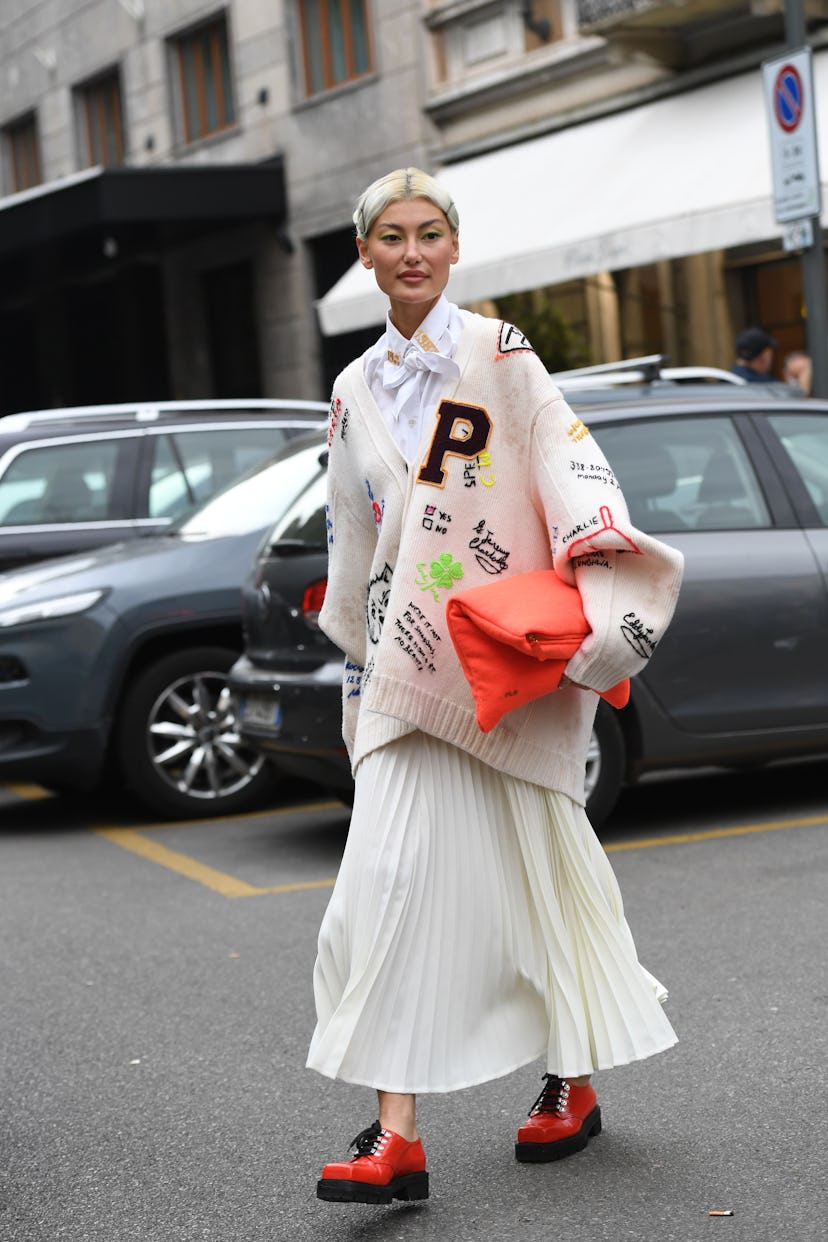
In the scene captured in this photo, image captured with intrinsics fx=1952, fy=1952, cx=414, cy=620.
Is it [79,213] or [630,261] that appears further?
[79,213]

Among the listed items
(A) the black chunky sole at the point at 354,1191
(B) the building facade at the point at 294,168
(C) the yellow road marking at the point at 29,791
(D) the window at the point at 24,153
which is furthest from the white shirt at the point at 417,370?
(D) the window at the point at 24,153

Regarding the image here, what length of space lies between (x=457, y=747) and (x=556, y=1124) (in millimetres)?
767

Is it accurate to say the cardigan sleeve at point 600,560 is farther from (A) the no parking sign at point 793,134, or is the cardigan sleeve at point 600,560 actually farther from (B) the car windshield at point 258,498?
(A) the no parking sign at point 793,134

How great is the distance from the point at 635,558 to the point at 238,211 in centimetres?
1858

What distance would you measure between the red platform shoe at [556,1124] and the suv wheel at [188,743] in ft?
15.0

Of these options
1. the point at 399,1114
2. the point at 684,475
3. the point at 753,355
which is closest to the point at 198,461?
the point at 684,475

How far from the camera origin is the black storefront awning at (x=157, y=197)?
20828 millimetres

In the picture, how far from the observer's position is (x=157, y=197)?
828 inches

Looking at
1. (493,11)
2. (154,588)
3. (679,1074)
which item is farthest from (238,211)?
(679,1074)

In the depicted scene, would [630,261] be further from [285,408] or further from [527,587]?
[527,587]

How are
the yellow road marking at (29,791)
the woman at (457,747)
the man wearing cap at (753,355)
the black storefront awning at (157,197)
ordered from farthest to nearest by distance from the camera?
the black storefront awning at (157,197)
the man wearing cap at (753,355)
the yellow road marking at (29,791)
the woman at (457,747)

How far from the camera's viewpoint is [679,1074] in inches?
168

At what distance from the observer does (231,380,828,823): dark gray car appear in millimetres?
6930

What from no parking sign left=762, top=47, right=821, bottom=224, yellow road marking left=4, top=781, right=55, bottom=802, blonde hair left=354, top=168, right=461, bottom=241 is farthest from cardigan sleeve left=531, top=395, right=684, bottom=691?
no parking sign left=762, top=47, right=821, bottom=224
